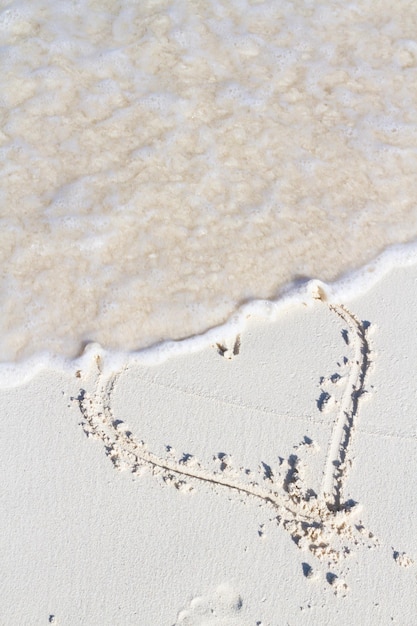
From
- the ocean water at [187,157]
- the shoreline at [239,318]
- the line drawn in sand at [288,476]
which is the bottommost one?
the line drawn in sand at [288,476]

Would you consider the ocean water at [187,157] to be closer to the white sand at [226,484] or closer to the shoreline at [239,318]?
the shoreline at [239,318]

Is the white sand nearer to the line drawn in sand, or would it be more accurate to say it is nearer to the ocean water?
the line drawn in sand

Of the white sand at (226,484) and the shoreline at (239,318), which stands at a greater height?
the shoreline at (239,318)

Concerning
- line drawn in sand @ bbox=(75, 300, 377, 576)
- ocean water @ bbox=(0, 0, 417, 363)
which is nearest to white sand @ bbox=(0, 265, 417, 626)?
line drawn in sand @ bbox=(75, 300, 377, 576)

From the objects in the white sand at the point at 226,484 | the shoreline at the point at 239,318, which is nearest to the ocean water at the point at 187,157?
the shoreline at the point at 239,318

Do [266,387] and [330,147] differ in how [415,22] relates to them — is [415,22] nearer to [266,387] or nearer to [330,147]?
[330,147]

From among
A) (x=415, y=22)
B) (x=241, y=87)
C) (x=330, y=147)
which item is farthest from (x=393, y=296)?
(x=415, y=22)

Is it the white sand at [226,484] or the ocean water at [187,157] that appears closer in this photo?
the white sand at [226,484]
